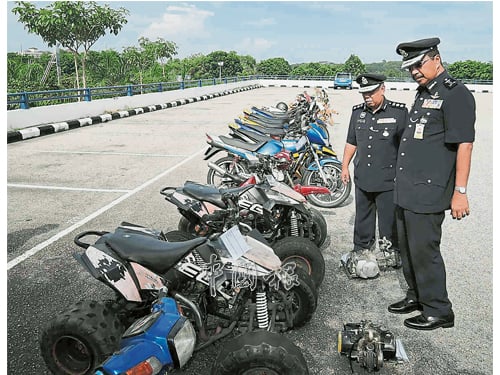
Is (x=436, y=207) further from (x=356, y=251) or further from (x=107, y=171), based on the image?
(x=107, y=171)

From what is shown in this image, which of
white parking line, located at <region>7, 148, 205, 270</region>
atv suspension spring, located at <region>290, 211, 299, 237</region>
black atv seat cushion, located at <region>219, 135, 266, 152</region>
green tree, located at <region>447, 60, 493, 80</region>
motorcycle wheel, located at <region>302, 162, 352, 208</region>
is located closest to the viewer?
atv suspension spring, located at <region>290, 211, 299, 237</region>

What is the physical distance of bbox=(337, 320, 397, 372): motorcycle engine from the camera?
2.67m

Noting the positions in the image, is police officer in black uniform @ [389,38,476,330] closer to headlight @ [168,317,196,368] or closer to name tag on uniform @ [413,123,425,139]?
name tag on uniform @ [413,123,425,139]

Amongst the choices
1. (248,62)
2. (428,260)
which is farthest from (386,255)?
(248,62)

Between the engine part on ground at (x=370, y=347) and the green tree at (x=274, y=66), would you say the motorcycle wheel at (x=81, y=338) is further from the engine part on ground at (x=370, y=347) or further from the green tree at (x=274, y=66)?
the green tree at (x=274, y=66)

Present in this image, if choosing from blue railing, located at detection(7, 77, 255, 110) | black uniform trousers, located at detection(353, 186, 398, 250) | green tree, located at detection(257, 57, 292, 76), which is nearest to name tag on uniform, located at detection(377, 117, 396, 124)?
black uniform trousers, located at detection(353, 186, 398, 250)

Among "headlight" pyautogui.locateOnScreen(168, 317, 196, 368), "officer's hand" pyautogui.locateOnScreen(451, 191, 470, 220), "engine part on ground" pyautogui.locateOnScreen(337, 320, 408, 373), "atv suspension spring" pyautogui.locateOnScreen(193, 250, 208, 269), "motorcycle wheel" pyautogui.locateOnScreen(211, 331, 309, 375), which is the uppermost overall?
"officer's hand" pyautogui.locateOnScreen(451, 191, 470, 220)

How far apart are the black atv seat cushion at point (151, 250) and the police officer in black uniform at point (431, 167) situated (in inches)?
64.0

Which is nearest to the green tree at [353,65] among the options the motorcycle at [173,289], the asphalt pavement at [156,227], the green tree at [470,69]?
the green tree at [470,69]

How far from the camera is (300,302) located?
304cm

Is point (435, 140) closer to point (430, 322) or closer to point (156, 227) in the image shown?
point (430, 322)

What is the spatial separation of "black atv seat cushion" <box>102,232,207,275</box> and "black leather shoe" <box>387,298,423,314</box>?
70.1 inches

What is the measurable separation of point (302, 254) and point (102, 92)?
1753cm

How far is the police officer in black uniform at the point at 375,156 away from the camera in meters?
3.99
